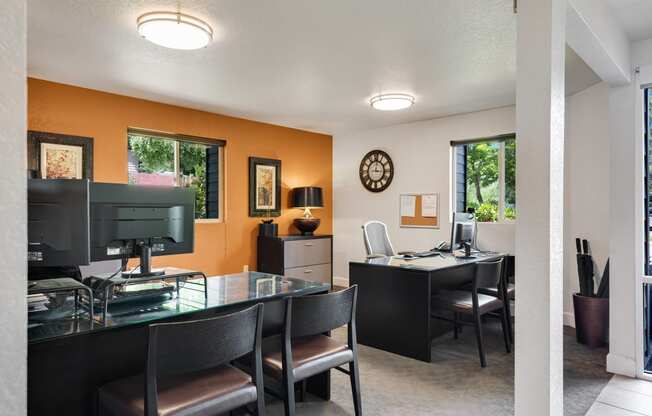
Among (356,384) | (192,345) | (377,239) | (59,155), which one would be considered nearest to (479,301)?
(356,384)

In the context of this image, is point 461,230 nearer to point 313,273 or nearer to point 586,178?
point 586,178

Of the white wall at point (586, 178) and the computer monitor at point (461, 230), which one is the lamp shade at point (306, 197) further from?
the white wall at point (586, 178)

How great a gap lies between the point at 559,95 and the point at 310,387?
225 cm

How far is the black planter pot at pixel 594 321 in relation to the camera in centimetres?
370

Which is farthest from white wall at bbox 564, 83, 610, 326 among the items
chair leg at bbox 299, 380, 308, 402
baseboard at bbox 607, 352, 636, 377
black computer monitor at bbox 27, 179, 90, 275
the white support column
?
black computer monitor at bbox 27, 179, 90, 275

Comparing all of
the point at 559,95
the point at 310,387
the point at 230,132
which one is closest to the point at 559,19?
the point at 559,95

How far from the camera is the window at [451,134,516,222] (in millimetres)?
5102

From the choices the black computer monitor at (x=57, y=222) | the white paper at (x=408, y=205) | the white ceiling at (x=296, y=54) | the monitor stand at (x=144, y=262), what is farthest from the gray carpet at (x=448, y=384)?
the white ceiling at (x=296, y=54)

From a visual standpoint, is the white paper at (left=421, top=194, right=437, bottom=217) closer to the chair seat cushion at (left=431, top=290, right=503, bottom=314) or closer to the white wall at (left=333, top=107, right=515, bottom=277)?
the white wall at (left=333, top=107, right=515, bottom=277)

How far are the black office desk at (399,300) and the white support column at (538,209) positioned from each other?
1677 millimetres

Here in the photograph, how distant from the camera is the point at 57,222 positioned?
163cm

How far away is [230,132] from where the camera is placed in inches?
216

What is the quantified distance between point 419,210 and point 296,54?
10.5 ft

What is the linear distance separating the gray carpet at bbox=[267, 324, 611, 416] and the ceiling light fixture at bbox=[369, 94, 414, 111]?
254 centimetres
